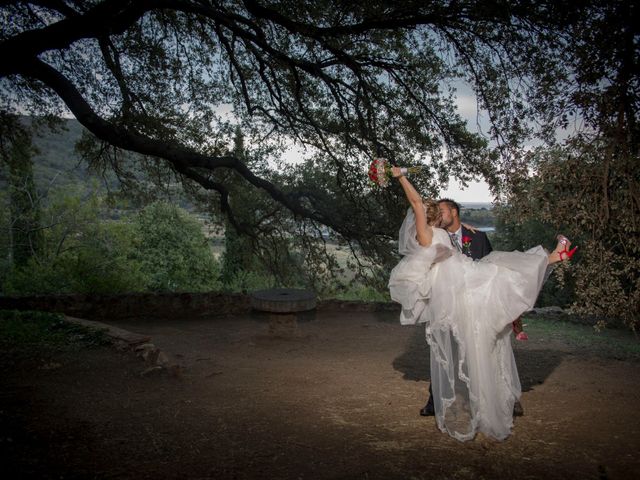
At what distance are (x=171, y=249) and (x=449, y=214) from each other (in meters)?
23.6

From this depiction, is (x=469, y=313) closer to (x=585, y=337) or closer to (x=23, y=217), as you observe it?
(x=585, y=337)

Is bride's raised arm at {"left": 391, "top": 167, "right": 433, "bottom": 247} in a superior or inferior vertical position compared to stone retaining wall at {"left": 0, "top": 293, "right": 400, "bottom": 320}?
superior

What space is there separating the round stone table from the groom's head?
4753mm

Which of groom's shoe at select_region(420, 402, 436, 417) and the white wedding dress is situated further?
groom's shoe at select_region(420, 402, 436, 417)

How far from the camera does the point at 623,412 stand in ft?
16.5

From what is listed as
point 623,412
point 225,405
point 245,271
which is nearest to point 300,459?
point 225,405

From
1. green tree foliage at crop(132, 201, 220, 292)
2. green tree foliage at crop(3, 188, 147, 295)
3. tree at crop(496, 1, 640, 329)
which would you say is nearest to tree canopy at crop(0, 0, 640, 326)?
tree at crop(496, 1, 640, 329)

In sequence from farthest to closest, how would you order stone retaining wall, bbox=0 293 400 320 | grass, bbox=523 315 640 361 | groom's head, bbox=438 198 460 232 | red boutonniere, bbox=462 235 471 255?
stone retaining wall, bbox=0 293 400 320
grass, bbox=523 315 640 361
red boutonniere, bbox=462 235 471 255
groom's head, bbox=438 198 460 232

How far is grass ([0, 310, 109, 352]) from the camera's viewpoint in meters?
6.96

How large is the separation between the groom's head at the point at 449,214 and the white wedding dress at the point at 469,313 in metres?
0.38

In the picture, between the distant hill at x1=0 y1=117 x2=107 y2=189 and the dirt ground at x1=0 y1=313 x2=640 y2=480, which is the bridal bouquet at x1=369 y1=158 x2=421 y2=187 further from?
the distant hill at x1=0 y1=117 x2=107 y2=189

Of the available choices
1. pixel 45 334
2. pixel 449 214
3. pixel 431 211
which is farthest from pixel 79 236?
pixel 431 211

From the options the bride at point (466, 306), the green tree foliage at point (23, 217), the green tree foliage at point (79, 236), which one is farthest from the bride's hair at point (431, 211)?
the green tree foliage at point (23, 217)

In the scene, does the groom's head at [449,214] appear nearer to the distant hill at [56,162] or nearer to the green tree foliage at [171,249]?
the green tree foliage at [171,249]
